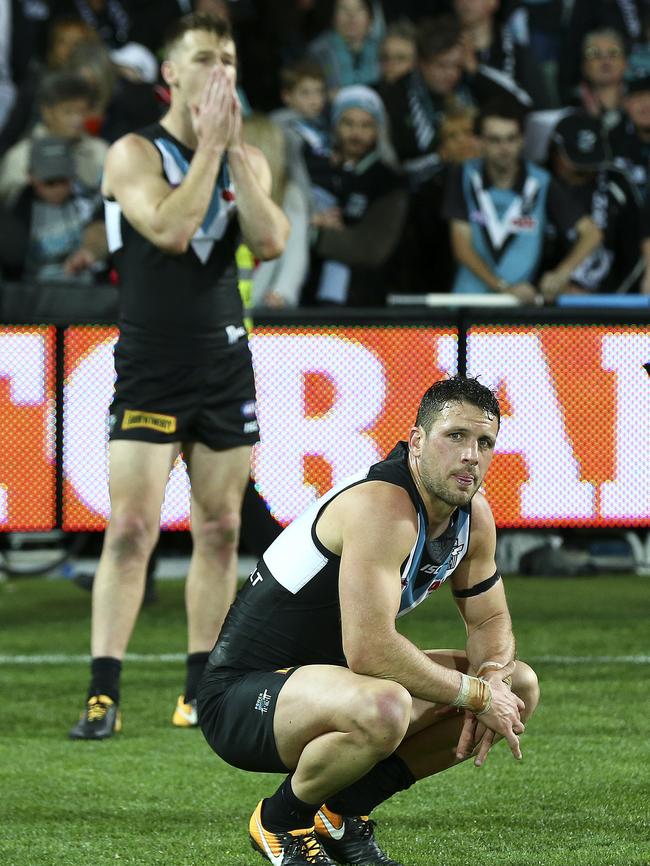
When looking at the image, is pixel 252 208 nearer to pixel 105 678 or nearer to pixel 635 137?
pixel 105 678

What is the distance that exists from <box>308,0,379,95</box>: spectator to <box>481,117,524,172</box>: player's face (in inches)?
78.5

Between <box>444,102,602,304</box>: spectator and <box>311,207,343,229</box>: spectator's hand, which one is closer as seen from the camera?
<box>444,102,602,304</box>: spectator

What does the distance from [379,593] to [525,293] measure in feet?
18.4

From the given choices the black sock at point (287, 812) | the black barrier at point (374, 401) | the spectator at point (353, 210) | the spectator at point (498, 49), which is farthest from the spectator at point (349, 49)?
the black sock at point (287, 812)

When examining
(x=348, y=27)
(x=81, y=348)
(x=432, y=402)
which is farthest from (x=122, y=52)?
(x=432, y=402)

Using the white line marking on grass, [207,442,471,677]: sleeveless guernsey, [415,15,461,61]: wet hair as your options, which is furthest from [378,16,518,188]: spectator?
[207,442,471,677]: sleeveless guernsey

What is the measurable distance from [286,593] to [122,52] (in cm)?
812

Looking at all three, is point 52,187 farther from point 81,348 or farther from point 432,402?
point 432,402

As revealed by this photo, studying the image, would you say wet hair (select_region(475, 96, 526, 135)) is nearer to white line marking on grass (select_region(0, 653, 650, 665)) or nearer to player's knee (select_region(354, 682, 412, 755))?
white line marking on grass (select_region(0, 653, 650, 665))

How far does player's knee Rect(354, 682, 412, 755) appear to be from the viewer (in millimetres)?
3957

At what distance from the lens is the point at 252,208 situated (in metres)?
5.94

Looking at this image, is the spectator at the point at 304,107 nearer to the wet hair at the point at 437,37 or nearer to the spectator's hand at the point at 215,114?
the wet hair at the point at 437,37

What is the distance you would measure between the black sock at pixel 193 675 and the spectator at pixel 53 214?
4230 millimetres

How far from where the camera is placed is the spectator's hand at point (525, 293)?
30.6 feet
